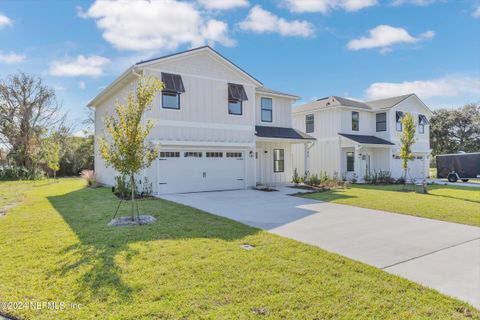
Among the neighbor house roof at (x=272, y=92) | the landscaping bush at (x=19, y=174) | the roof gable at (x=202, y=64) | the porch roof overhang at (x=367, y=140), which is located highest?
the roof gable at (x=202, y=64)

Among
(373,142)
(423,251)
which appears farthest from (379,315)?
(373,142)

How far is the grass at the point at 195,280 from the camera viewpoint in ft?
11.4

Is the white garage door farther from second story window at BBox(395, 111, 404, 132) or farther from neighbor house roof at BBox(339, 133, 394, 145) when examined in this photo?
second story window at BBox(395, 111, 404, 132)

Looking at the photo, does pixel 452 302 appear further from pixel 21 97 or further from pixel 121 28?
pixel 21 97

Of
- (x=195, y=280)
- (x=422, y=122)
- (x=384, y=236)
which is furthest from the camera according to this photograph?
(x=422, y=122)

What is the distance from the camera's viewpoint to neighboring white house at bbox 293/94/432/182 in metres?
22.1

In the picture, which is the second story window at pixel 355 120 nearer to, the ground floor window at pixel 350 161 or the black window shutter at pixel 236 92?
the ground floor window at pixel 350 161

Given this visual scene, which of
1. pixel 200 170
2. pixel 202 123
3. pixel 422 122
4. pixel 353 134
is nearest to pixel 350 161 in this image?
pixel 353 134

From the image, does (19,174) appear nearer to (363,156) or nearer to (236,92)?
(236,92)

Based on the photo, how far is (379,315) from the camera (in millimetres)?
3424

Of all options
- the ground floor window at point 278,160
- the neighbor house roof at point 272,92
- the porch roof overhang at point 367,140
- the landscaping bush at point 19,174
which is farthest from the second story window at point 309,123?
the landscaping bush at point 19,174

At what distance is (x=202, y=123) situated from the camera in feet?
48.1

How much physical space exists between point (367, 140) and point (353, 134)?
113cm

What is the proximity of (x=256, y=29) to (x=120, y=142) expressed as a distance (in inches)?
463
